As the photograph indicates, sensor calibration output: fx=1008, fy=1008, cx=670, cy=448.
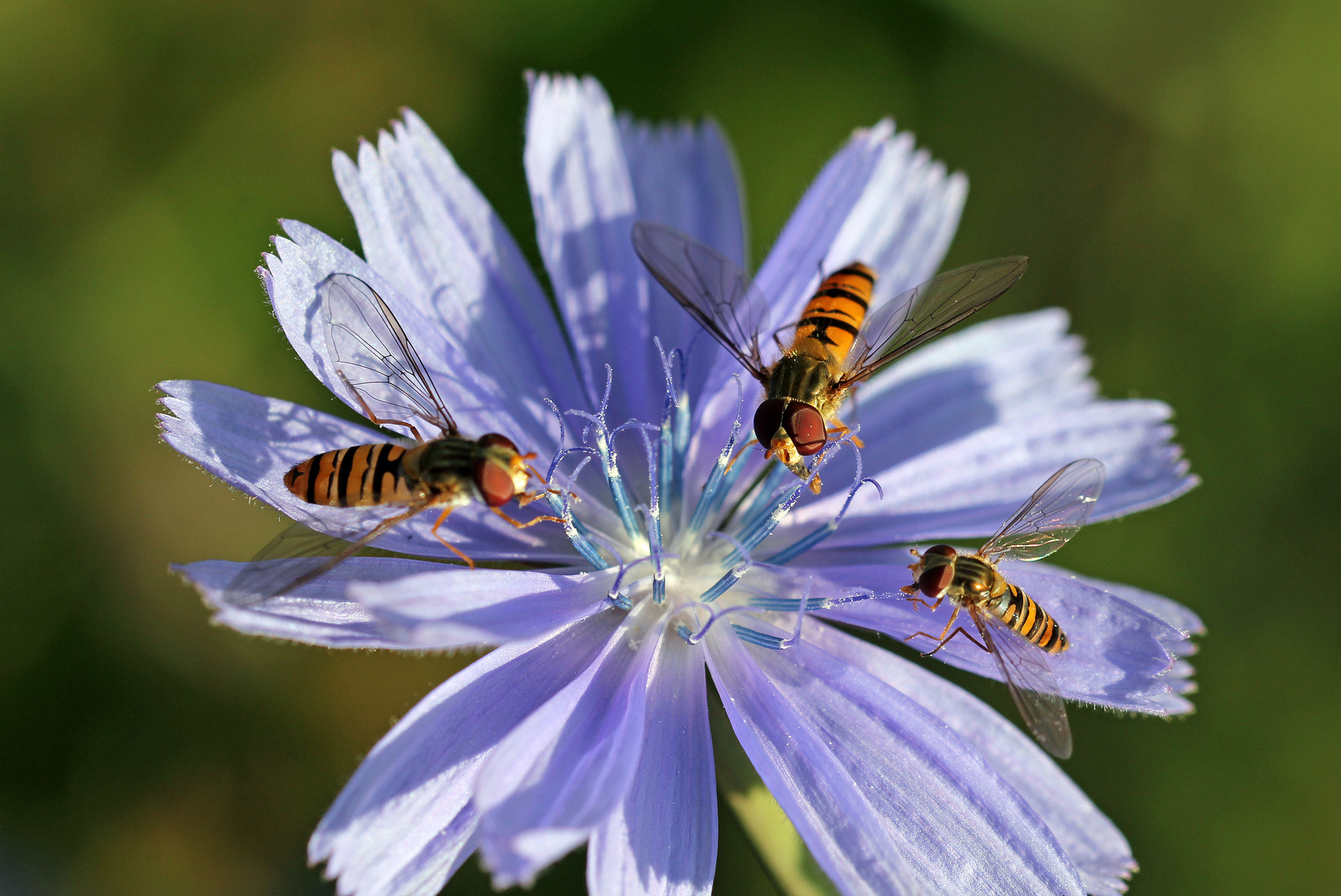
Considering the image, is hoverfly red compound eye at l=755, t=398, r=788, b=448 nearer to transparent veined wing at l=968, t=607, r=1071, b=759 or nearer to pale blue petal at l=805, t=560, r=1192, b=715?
pale blue petal at l=805, t=560, r=1192, b=715

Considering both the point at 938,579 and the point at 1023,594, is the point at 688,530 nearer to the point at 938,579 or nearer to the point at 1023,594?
the point at 938,579

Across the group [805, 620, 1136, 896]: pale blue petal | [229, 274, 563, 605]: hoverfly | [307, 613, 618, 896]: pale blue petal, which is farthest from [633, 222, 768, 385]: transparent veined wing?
[307, 613, 618, 896]: pale blue petal

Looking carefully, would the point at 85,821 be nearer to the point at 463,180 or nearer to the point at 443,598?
the point at 443,598

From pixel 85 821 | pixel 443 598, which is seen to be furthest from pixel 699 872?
pixel 85 821

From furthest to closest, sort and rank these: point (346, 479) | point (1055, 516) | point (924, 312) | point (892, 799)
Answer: point (924, 312) < point (1055, 516) < point (892, 799) < point (346, 479)

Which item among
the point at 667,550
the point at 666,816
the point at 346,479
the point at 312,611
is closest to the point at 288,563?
the point at 312,611

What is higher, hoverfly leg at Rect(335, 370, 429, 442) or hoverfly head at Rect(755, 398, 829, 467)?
hoverfly head at Rect(755, 398, 829, 467)
